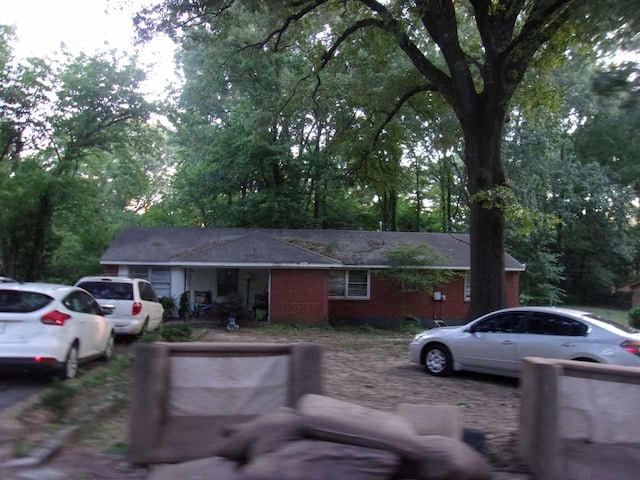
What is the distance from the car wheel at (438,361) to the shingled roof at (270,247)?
1168 centimetres

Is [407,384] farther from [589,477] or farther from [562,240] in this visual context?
[562,240]

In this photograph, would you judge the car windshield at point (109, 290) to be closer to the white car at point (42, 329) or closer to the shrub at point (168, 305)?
the white car at point (42, 329)

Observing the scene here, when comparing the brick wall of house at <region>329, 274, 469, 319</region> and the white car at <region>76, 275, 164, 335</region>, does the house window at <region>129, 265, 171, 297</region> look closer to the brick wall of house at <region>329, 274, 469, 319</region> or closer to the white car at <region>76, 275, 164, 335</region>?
the brick wall of house at <region>329, 274, 469, 319</region>

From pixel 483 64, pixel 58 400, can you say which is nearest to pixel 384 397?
pixel 58 400

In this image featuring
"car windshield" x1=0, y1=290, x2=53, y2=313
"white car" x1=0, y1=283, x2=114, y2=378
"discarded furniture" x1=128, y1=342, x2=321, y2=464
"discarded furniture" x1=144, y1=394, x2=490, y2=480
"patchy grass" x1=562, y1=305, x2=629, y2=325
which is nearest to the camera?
"discarded furniture" x1=144, y1=394, x2=490, y2=480

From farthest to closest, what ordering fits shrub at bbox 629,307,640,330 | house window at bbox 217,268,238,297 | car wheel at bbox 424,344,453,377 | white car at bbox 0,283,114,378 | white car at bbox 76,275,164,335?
1. shrub at bbox 629,307,640,330
2. house window at bbox 217,268,238,297
3. white car at bbox 76,275,164,335
4. car wheel at bbox 424,344,453,377
5. white car at bbox 0,283,114,378

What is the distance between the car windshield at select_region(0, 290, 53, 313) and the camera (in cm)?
845

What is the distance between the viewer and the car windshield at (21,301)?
8.45 m

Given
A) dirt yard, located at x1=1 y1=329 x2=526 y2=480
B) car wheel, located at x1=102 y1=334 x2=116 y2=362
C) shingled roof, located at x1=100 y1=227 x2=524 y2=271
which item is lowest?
dirt yard, located at x1=1 y1=329 x2=526 y2=480

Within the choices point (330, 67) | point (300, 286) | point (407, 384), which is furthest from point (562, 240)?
point (407, 384)

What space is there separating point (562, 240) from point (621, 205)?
616 cm

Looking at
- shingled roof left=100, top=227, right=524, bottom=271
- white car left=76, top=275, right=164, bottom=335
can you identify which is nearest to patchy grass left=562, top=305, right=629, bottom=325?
shingled roof left=100, top=227, right=524, bottom=271

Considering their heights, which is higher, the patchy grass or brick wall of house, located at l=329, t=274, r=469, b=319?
A: brick wall of house, located at l=329, t=274, r=469, b=319

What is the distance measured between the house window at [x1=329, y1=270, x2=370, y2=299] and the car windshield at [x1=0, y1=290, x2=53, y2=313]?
56.7 ft
